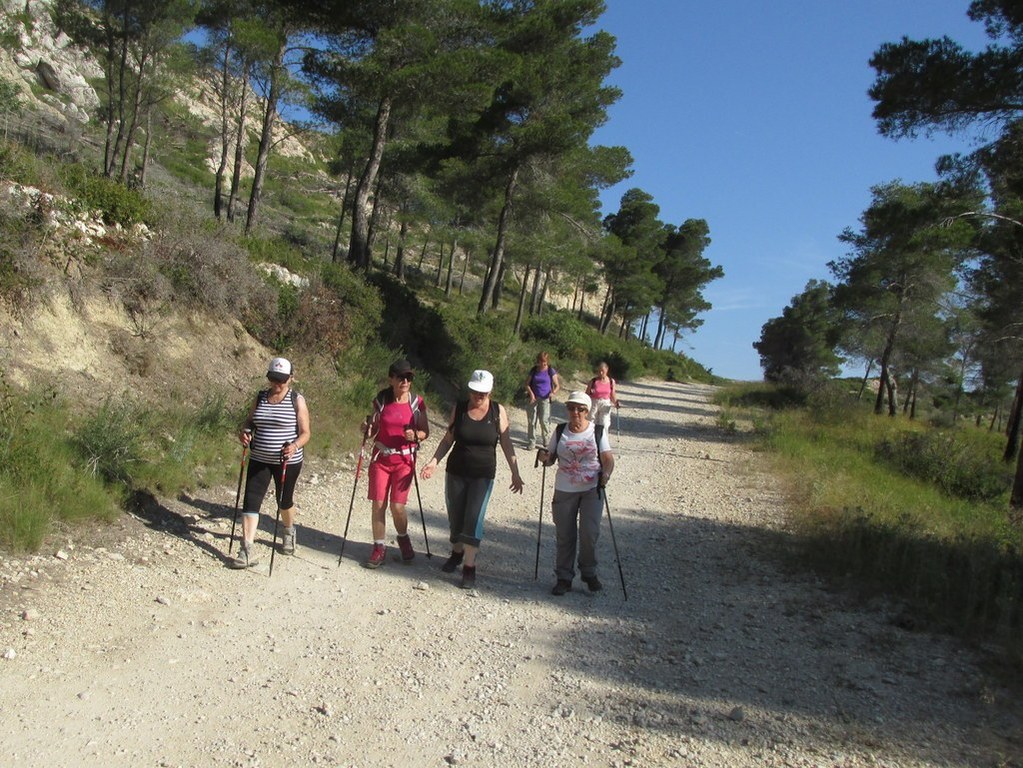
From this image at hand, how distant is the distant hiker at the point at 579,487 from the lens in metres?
6.12

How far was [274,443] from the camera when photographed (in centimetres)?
614

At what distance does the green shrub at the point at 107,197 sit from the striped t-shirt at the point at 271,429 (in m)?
5.12

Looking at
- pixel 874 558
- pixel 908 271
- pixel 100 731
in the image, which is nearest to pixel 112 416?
pixel 100 731

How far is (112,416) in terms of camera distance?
6.79 m

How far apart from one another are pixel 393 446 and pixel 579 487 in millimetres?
1600

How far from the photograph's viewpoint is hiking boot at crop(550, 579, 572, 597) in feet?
19.9

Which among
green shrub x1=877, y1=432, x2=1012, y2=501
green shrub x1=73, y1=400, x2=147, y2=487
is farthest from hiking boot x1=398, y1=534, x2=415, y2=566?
green shrub x1=877, y1=432, x2=1012, y2=501

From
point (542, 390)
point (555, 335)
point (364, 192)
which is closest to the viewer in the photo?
point (542, 390)

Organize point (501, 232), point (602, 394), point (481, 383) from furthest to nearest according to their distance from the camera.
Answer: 1. point (501, 232)
2. point (602, 394)
3. point (481, 383)

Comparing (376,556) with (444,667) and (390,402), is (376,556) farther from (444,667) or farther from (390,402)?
(444,667)

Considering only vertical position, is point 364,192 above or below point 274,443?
above

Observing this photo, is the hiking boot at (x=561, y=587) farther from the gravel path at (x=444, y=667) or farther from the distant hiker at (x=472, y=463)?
the distant hiker at (x=472, y=463)

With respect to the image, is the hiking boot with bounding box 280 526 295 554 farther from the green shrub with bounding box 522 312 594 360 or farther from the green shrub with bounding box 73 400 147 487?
the green shrub with bounding box 522 312 594 360

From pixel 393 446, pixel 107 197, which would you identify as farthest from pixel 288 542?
pixel 107 197
